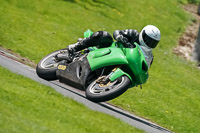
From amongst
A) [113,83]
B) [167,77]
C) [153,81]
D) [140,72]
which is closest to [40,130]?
[113,83]

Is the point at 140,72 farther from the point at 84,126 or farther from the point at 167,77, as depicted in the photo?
the point at 167,77

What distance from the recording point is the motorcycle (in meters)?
7.89

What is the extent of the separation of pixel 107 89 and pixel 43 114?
78.1 inches

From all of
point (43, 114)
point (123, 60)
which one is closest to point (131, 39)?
point (123, 60)

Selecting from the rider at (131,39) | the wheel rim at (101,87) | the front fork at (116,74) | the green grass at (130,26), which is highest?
the rider at (131,39)

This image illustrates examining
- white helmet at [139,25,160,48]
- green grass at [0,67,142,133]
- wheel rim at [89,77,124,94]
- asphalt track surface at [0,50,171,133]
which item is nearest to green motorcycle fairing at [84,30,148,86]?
wheel rim at [89,77,124,94]

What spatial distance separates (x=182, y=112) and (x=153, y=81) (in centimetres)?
261

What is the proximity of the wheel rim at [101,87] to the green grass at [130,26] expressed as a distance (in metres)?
2.30

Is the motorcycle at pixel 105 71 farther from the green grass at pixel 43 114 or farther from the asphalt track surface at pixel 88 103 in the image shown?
the green grass at pixel 43 114

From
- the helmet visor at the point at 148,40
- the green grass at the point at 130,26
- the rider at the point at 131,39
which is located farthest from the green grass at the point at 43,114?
the green grass at the point at 130,26

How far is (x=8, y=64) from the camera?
10.0 meters

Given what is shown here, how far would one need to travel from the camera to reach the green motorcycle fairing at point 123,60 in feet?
26.6

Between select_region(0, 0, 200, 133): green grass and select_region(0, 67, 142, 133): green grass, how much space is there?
3.00 meters

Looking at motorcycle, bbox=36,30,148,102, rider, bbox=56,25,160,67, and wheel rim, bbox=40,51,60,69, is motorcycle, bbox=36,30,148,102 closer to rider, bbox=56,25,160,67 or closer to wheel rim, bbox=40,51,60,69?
rider, bbox=56,25,160,67
